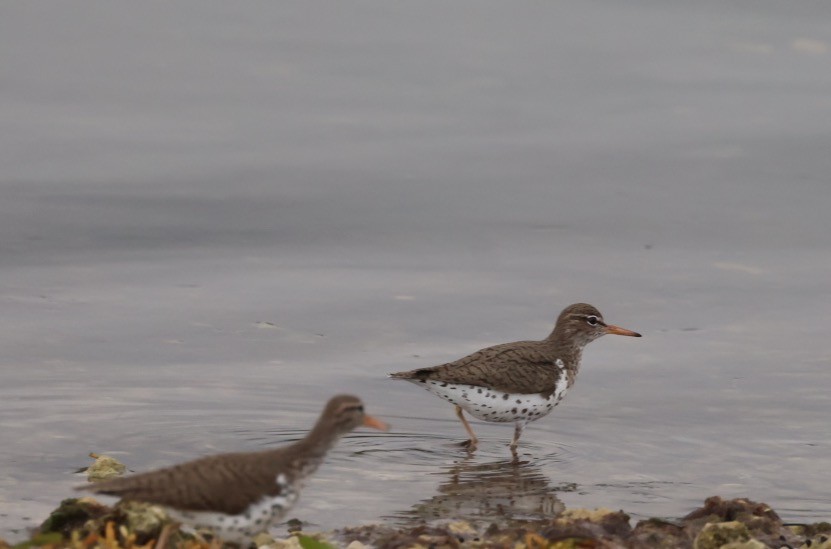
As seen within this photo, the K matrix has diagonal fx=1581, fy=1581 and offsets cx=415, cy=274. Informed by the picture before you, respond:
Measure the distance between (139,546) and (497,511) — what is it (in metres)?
3.01

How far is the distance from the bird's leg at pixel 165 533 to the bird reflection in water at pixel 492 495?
6.98 feet

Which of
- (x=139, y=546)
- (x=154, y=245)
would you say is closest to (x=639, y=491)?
(x=139, y=546)

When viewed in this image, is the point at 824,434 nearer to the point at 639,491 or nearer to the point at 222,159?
the point at 639,491

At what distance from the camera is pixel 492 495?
1052 cm

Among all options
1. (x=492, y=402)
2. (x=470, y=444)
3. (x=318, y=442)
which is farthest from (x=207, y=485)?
(x=492, y=402)

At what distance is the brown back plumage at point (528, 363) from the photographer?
1194 centimetres

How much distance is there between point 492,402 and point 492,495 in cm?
151

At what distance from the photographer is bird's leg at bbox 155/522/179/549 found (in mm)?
7656

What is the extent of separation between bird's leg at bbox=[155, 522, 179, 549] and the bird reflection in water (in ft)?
6.98

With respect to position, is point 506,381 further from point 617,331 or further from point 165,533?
point 165,533

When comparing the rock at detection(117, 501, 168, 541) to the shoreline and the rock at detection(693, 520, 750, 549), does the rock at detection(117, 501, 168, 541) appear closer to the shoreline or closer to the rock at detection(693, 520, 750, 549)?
the shoreline

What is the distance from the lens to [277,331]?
13.6 m

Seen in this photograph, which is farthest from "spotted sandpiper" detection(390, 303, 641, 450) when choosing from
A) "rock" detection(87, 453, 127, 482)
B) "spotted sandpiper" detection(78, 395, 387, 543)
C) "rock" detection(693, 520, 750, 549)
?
"spotted sandpiper" detection(78, 395, 387, 543)

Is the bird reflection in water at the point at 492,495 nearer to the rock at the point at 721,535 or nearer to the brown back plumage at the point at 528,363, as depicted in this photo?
the brown back plumage at the point at 528,363
